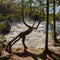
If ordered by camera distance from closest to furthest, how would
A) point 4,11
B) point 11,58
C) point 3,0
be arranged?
point 11,58, point 3,0, point 4,11

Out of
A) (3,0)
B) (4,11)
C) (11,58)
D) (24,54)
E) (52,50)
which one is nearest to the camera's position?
(11,58)

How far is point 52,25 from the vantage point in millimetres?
13805

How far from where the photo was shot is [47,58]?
33.8 feet

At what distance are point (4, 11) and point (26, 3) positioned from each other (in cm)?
1436

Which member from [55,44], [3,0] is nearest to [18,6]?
[3,0]

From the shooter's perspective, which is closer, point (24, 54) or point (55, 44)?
point (24, 54)

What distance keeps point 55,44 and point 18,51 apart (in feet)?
9.92

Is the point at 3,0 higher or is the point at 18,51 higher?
the point at 3,0

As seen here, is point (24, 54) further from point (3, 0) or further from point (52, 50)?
point (3, 0)

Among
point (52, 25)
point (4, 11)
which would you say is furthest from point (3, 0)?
point (4, 11)

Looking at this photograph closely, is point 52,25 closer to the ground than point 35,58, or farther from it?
farther from it

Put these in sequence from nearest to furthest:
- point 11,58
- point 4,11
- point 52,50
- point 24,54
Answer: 1. point 11,58
2. point 24,54
3. point 52,50
4. point 4,11

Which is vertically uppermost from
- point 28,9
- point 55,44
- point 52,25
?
point 28,9

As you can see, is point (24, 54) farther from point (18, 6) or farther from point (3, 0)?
point (3, 0)
